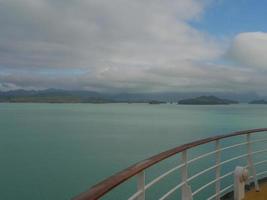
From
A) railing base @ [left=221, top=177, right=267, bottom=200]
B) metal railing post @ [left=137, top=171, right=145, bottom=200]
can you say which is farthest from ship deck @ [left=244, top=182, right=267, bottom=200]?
metal railing post @ [left=137, top=171, right=145, bottom=200]

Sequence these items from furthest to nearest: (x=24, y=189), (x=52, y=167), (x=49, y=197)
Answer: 1. (x=52, y=167)
2. (x=24, y=189)
3. (x=49, y=197)

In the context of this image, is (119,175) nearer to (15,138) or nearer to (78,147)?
(78,147)

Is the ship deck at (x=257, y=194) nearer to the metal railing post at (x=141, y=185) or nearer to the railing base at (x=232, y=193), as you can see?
the railing base at (x=232, y=193)

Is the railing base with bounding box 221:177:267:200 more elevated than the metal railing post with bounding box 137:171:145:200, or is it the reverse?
the metal railing post with bounding box 137:171:145:200

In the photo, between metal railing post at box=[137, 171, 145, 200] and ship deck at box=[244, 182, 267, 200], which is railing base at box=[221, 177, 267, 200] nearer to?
ship deck at box=[244, 182, 267, 200]

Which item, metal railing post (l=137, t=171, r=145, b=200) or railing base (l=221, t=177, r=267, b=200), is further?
railing base (l=221, t=177, r=267, b=200)

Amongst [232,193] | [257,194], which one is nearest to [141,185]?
[232,193]

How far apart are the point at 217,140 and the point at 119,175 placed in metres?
2.07

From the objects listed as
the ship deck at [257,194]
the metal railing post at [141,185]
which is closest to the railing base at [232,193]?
the ship deck at [257,194]

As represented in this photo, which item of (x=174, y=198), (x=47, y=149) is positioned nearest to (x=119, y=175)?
(x=174, y=198)

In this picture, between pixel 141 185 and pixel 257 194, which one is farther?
pixel 257 194

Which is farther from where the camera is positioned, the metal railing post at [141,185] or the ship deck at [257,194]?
the ship deck at [257,194]

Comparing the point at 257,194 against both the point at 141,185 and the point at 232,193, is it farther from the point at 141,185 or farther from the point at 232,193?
the point at 141,185

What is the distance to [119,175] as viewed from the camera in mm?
1763
